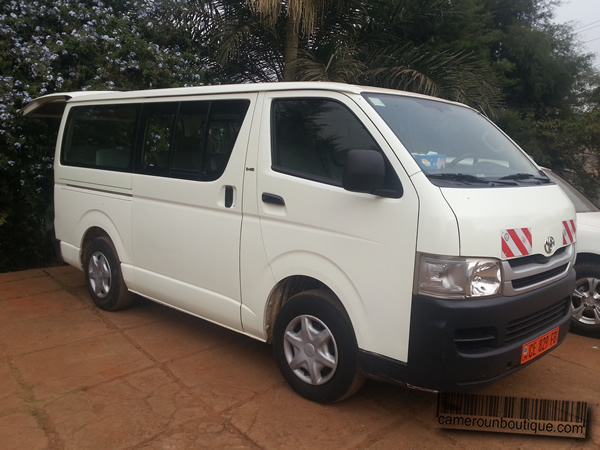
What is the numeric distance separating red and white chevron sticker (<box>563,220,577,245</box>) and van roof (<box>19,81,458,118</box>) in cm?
133

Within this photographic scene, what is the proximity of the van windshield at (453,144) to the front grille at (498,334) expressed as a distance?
812 millimetres

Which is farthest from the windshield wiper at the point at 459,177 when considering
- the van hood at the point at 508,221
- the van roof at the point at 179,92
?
the van roof at the point at 179,92

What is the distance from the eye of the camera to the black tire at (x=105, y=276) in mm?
4977

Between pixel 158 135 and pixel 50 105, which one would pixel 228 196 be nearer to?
pixel 158 135

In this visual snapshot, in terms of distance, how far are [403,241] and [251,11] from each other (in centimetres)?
682

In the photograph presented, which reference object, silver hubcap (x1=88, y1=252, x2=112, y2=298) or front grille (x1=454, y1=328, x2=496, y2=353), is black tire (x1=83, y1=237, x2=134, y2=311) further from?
front grille (x1=454, y1=328, x2=496, y2=353)

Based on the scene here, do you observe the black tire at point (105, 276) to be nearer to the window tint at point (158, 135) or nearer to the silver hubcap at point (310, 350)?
the window tint at point (158, 135)

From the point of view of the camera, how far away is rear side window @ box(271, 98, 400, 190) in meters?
3.24

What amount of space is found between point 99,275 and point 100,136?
138 cm

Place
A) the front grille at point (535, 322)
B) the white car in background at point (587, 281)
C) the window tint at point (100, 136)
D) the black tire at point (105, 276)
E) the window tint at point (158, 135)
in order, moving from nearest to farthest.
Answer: the front grille at point (535, 322) → the window tint at point (158, 135) → the white car in background at point (587, 281) → the window tint at point (100, 136) → the black tire at point (105, 276)

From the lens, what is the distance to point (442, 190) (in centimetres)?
283

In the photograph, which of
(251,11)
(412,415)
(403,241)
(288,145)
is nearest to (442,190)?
(403,241)

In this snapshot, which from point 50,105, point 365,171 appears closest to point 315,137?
point 365,171

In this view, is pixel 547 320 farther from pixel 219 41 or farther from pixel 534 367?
pixel 219 41
